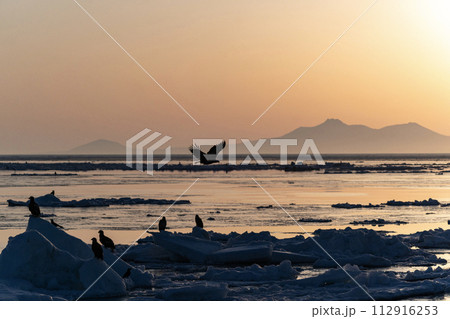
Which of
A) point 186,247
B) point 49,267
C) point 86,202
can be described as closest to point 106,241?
point 186,247

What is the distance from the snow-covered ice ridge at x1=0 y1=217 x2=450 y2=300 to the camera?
44.5ft

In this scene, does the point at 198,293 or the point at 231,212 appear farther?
the point at 231,212

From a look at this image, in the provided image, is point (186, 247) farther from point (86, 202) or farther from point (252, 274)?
point (86, 202)

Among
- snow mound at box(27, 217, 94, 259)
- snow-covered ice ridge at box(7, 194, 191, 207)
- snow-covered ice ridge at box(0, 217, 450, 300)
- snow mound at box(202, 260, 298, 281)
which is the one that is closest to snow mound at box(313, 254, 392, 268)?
snow-covered ice ridge at box(0, 217, 450, 300)

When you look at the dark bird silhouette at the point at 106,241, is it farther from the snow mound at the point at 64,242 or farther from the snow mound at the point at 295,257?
the snow mound at the point at 295,257

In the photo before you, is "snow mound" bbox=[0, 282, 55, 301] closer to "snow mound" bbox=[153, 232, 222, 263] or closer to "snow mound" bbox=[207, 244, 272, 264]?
"snow mound" bbox=[153, 232, 222, 263]

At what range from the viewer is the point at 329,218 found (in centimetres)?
2703

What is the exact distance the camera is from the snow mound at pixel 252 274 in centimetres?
1524

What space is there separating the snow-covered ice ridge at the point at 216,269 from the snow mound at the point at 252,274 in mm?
22

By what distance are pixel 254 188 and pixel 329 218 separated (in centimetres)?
1884

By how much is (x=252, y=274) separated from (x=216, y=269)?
0.84 metres

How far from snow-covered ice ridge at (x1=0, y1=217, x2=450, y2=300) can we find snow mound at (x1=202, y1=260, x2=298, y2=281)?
0.02m

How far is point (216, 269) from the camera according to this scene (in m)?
15.6
